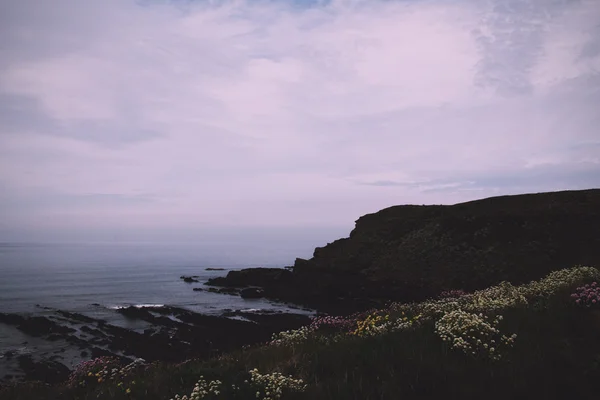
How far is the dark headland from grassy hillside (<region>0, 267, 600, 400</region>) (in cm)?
2

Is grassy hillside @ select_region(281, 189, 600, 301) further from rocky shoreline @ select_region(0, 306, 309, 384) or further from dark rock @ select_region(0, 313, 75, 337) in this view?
dark rock @ select_region(0, 313, 75, 337)

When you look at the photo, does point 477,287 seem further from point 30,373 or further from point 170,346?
point 30,373

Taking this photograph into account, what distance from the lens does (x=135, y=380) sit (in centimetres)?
627

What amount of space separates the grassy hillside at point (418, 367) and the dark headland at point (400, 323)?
0.02 metres

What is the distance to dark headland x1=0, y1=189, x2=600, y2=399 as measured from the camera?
5.11 meters

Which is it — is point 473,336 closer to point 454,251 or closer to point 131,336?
point 131,336

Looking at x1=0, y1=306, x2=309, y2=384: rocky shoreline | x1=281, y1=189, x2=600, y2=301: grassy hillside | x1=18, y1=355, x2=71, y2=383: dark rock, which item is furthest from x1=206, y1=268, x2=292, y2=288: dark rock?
x1=18, y1=355, x2=71, y2=383: dark rock

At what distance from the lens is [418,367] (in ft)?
17.3

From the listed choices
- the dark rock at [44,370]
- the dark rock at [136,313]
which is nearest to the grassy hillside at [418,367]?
the dark rock at [44,370]

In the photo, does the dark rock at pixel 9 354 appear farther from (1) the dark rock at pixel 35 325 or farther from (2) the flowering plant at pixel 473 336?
(2) the flowering plant at pixel 473 336

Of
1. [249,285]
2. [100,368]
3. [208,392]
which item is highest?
[208,392]

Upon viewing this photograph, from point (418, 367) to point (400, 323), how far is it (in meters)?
2.49

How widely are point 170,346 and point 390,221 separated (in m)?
42.4

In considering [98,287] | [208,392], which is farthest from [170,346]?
[98,287]
